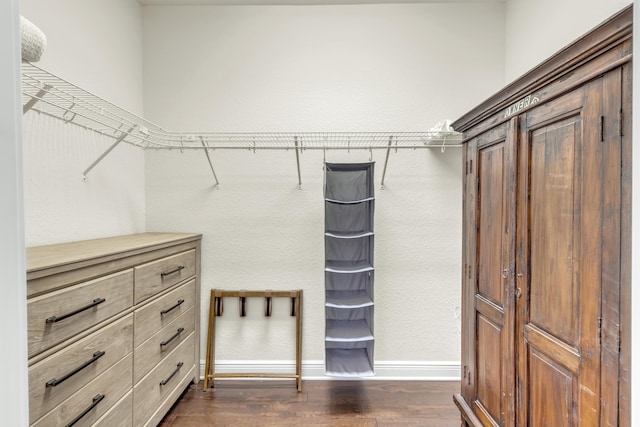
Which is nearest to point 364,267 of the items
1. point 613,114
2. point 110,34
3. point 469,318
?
point 469,318

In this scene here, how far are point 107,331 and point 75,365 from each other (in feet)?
0.57

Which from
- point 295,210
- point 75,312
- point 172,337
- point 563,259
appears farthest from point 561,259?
point 172,337

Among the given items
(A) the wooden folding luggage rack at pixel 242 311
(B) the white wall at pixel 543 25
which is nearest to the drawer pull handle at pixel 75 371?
(A) the wooden folding luggage rack at pixel 242 311

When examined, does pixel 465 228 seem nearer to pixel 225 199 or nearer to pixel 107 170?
pixel 225 199

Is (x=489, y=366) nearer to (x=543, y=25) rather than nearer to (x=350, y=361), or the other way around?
(x=350, y=361)

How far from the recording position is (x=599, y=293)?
0.82m

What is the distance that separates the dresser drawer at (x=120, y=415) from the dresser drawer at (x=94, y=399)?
0.02m

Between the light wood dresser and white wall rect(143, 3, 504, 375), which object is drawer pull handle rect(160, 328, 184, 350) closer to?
the light wood dresser

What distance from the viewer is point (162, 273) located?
167 centimetres

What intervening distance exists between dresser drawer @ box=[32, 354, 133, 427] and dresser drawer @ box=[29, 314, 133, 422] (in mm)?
24

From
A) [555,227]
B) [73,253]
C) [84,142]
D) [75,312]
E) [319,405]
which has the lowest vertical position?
[319,405]

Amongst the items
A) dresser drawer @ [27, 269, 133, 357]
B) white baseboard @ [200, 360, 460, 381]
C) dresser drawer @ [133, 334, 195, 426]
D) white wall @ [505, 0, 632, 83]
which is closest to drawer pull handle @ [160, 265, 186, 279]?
dresser drawer @ [27, 269, 133, 357]

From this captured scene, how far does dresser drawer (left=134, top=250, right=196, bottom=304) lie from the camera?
4.88 ft

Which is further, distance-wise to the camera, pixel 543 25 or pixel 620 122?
pixel 543 25
